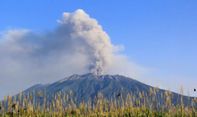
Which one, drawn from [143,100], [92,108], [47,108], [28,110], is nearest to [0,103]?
[28,110]

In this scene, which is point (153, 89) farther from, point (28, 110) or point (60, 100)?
point (28, 110)

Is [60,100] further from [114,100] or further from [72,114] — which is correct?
[114,100]

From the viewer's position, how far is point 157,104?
21.0 m

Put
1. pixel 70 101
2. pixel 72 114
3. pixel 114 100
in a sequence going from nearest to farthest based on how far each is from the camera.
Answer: pixel 72 114
pixel 70 101
pixel 114 100

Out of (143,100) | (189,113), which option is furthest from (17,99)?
(189,113)

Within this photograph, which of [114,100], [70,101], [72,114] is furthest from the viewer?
[114,100]

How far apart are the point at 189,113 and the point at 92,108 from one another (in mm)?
5430

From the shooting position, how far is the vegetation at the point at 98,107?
1877 centimetres

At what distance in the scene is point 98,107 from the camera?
68.0 feet

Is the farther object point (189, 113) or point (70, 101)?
point (70, 101)

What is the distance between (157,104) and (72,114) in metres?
4.26

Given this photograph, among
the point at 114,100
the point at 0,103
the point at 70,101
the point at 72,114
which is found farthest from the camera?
the point at 114,100

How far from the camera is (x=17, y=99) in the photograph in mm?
20125

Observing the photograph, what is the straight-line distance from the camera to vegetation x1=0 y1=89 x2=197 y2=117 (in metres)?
18.8
